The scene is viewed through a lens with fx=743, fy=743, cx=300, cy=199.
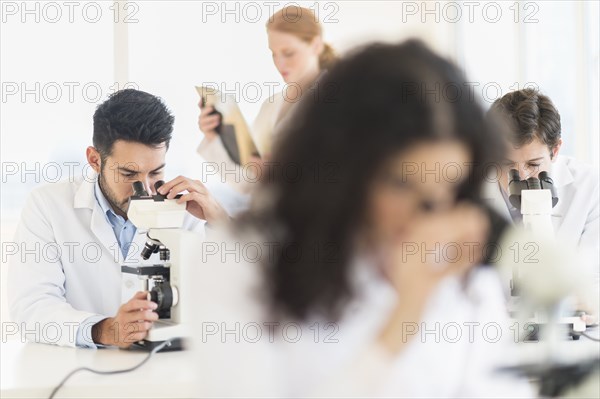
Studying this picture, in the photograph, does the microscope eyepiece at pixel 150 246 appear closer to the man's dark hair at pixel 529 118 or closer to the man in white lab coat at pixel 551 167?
the man in white lab coat at pixel 551 167

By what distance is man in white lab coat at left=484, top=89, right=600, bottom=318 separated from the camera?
2574 mm

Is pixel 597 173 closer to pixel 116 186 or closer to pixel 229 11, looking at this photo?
pixel 116 186

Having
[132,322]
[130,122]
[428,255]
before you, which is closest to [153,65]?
[130,122]

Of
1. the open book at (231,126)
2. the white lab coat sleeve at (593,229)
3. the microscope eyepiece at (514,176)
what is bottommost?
the white lab coat sleeve at (593,229)

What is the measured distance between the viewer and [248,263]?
3.14 ft

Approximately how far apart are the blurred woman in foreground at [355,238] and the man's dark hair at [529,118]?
168cm

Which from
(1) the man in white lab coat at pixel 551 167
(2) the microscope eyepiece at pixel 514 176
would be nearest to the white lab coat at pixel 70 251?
(2) the microscope eyepiece at pixel 514 176

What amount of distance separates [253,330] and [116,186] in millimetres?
1739

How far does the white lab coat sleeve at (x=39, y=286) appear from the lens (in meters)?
2.18

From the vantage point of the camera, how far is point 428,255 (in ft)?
2.43

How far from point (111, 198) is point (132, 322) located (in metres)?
0.70

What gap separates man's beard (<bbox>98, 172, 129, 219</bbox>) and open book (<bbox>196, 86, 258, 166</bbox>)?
0.58 m

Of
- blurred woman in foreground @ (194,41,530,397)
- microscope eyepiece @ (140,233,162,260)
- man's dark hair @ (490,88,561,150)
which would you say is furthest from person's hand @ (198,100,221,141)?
blurred woman in foreground @ (194,41,530,397)

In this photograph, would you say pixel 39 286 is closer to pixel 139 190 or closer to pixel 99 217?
pixel 99 217
